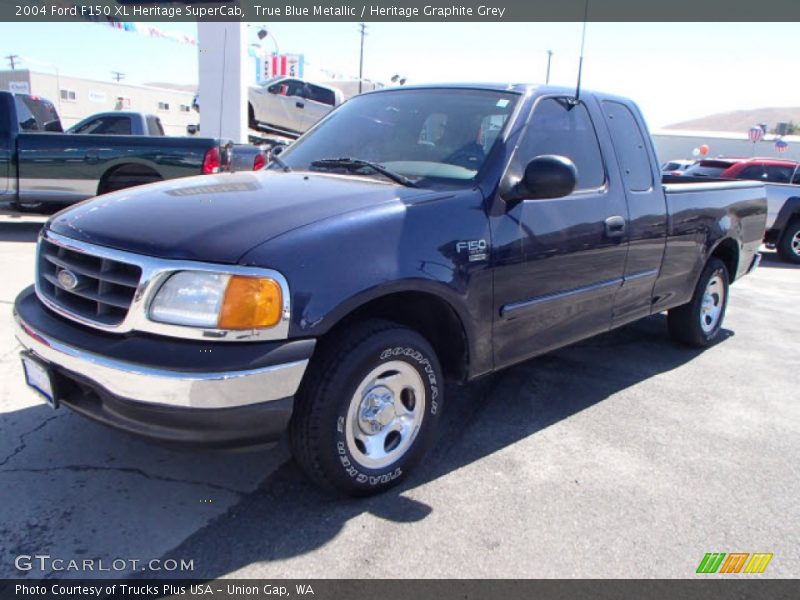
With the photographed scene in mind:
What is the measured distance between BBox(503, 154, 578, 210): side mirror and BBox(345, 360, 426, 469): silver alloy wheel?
3.38 ft

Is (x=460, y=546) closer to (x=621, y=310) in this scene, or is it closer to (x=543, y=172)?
(x=543, y=172)

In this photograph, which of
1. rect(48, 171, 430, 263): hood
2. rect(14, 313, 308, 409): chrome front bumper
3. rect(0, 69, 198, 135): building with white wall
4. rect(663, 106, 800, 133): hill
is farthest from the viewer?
rect(663, 106, 800, 133): hill

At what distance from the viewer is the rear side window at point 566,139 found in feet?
11.6

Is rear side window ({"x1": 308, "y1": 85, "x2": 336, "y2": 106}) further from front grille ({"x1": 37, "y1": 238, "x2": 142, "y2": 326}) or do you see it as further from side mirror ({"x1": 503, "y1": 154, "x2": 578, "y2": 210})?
front grille ({"x1": 37, "y1": 238, "x2": 142, "y2": 326})

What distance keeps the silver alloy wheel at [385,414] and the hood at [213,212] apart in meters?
0.74

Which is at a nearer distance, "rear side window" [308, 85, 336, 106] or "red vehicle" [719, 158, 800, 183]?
Result: "red vehicle" [719, 158, 800, 183]

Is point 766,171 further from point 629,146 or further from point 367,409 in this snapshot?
point 367,409

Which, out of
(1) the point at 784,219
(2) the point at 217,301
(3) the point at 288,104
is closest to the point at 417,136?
(2) the point at 217,301

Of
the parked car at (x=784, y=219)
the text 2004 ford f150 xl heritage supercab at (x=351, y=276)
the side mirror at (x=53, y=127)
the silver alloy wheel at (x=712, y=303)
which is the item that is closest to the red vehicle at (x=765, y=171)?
the parked car at (x=784, y=219)

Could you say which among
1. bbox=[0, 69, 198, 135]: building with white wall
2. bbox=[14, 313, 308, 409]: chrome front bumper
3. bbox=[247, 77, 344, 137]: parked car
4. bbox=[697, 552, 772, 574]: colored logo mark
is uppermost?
bbox=[0, 69, 198, 135]: building with white wall

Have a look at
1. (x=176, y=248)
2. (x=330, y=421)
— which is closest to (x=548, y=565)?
(x=330, y=421)

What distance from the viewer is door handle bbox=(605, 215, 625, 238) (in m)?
3.87

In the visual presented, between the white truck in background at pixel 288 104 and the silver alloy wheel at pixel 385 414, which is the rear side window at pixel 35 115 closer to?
the silver alloy wheel at pixel 385 414

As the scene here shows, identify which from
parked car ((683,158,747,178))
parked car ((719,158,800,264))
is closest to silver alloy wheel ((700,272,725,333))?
parked car ((719,158,800,264))
